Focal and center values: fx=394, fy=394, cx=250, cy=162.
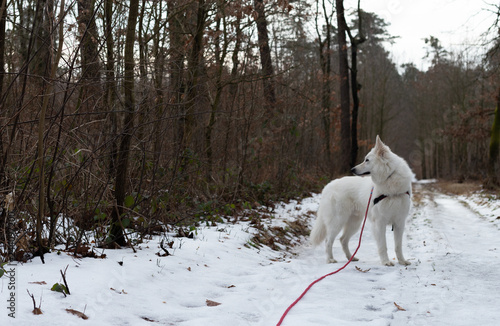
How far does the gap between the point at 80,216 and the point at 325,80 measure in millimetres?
14449

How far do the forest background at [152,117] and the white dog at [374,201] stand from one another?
2.00m

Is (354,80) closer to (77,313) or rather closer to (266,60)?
(266,60)

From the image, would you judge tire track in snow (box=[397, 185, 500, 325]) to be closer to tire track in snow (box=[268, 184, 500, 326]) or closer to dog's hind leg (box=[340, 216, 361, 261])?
tire track in snow (box=[268, 184, 500, 326])

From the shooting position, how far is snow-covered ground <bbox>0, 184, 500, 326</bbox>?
309cm

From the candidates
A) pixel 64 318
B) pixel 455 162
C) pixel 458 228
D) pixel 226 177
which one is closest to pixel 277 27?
pixel 226 177

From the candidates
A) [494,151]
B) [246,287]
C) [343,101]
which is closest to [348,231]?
[246,287]

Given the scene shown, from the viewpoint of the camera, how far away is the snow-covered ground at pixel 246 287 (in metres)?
3.09

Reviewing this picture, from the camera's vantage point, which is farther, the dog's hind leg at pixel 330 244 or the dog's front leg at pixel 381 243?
the dog's hind leg at pixel 330 244

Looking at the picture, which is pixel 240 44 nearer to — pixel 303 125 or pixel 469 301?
pixel 303 125

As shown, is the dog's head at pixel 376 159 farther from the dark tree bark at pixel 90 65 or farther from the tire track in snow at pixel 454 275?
the dark tree bark at pixel 90 65

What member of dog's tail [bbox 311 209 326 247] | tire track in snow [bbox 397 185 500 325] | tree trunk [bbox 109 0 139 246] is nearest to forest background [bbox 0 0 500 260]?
tree trunk [bbox 109 0 139 246]

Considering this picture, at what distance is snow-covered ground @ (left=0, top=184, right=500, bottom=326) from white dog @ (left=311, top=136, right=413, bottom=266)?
0.38m

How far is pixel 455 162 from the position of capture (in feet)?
124

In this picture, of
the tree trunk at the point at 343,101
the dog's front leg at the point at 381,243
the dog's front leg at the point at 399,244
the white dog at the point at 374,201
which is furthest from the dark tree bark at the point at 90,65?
the tree trunk at the point at 343,101
